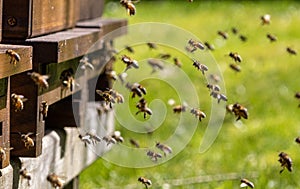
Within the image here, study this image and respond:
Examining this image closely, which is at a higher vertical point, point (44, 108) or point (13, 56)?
point (13, 56)

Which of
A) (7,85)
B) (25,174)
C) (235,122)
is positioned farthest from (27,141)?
(235,122)

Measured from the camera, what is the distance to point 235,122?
624cm

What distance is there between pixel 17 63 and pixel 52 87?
54cm

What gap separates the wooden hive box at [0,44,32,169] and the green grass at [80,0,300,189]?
165 centimetres


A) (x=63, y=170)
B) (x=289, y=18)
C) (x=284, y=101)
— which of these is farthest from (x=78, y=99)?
(x=289, y=18)

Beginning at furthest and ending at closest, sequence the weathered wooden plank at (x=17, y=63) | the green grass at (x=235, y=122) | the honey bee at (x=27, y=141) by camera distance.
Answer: the green grass at (x=235, y=122)
the honey bee at (x=27, y=141)
the weathered wooden plank at (x=17, y=63)

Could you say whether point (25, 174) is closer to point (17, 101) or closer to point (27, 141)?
point (27, 141)

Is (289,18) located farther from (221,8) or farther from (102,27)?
(102,27)

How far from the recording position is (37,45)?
2.62 m

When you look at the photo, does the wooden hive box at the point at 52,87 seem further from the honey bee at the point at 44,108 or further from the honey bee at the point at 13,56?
the honey bee at the point at 13,56

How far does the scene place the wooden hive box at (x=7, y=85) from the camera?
238 cm

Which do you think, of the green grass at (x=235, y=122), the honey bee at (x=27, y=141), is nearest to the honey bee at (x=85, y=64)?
the honey bee at (x=27, y=141)

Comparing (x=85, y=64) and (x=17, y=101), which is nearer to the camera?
(x=17, y=101)

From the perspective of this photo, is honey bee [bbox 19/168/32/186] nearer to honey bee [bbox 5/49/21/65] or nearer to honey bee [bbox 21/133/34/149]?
honey bee [bbox 21/133/34/149]
